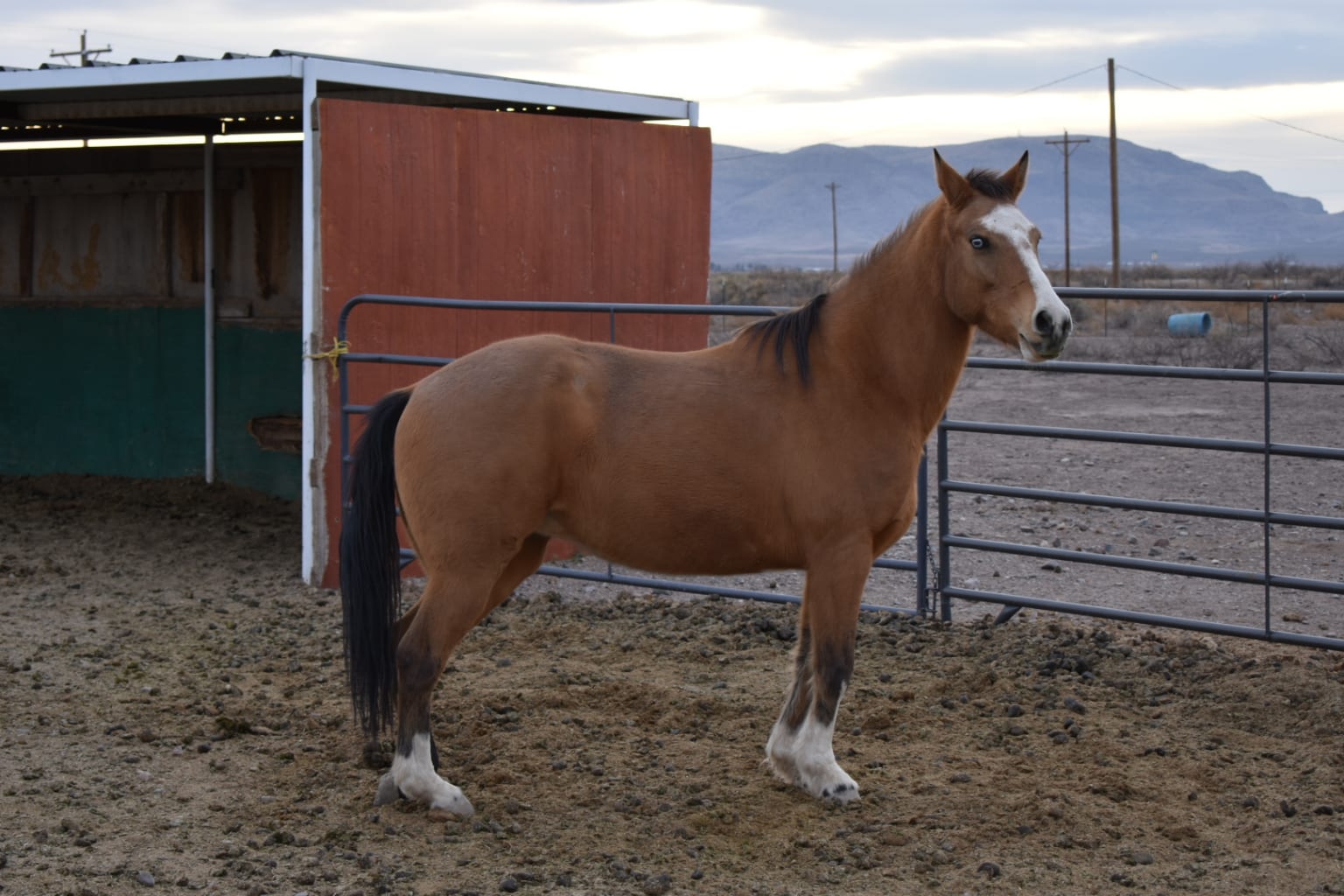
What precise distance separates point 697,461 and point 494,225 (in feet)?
13.5

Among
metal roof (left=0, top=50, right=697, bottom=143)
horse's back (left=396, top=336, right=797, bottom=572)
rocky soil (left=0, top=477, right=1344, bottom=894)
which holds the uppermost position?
metal roof (left=0, top=50, right=697, bottom=143)

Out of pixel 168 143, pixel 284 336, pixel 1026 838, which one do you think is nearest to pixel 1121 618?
pixel 1026 838

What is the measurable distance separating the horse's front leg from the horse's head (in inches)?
31.6

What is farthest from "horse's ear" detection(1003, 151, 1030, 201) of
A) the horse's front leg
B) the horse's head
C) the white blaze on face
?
the horse's front leg

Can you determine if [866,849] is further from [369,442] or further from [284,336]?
[284,336]

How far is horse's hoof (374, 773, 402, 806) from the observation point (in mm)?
4020

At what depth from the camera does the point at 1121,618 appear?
5617mm

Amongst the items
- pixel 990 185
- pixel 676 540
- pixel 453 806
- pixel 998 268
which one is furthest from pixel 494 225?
pixel 453 806

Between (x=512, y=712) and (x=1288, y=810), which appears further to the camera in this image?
(x=512, y=712)

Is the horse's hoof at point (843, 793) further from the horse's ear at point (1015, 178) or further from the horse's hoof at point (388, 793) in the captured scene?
the horse's ear at point (1015, 178)

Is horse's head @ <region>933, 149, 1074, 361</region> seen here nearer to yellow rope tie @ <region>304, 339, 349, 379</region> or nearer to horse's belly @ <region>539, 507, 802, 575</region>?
horse's belly @ <region>539, 507, 802, 575</region>

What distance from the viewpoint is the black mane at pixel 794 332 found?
425 cm

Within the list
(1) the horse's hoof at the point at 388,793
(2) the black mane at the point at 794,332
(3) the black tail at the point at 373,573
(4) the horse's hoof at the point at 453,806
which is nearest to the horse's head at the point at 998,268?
(2) the black mane at the point at 794,332

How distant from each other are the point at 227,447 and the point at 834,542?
679 cm
